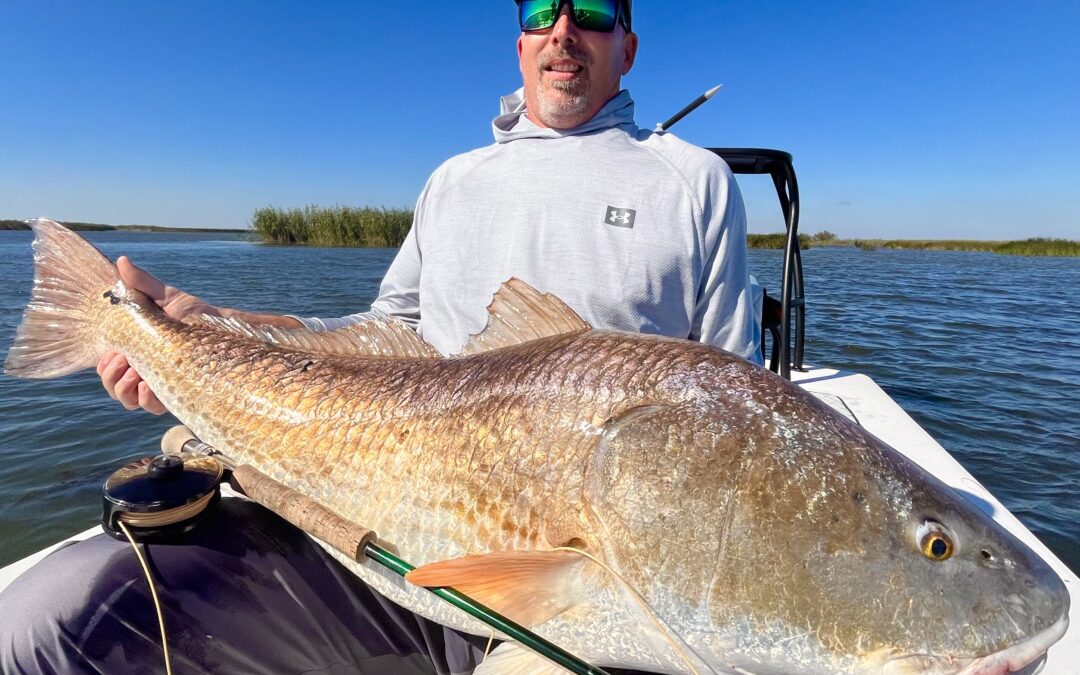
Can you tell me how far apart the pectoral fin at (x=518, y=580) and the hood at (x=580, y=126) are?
7.03 feet

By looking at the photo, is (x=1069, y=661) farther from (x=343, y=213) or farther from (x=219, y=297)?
(x=343, y=213)

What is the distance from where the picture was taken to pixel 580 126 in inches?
116

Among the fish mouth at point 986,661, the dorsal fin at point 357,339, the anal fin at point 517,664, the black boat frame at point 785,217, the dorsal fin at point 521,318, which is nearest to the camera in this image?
the fish mouth at point 986,661

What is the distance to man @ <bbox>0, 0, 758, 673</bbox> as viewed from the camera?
6.04 feet

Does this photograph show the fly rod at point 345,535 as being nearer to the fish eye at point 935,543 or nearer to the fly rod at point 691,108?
the fish eye at point 935,543

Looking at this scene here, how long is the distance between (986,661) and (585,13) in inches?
112

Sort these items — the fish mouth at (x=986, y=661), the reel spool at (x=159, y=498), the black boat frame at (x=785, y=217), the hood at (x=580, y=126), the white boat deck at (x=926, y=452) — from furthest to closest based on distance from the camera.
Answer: the black boat frame at (x=785, y=217)
the hood at (x=580, y=126)
the white boat deck at (x=926, y=452)
the reel spool at (x=159, y=498)
the fish mouth at (x=986, y=661)

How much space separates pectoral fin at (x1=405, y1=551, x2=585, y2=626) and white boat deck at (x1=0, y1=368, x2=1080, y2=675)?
1.12 meters

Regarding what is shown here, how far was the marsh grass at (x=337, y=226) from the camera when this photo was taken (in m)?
45.7

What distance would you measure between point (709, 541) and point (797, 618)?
252 mm

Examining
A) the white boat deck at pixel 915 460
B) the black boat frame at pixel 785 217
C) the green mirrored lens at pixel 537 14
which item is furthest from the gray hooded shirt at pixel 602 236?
the black boat frame at pixel 785 217

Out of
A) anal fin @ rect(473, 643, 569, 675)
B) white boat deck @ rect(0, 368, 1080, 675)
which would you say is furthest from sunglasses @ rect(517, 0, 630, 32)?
white boat deck @ rect(0, 368, 1080, 675)

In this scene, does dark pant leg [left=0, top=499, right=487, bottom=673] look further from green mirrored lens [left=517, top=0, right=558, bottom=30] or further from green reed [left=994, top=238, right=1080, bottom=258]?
green reed [left=994, top=238, right=1080, bottom=258]

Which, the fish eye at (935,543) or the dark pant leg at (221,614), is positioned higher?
the fish eye at (935,543)
